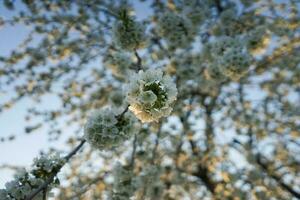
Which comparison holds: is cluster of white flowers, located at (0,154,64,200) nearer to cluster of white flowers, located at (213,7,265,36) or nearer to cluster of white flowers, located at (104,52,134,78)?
cluster of white flowers, located at (104,52,134,78)

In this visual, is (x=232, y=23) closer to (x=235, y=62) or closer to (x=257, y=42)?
(x=257, y=42)

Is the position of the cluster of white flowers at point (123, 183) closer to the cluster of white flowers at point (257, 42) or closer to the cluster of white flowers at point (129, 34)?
the cluster of white flowers at point (129, 34)

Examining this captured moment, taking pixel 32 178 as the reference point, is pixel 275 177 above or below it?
above

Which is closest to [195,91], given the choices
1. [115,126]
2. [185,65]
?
[185,65]

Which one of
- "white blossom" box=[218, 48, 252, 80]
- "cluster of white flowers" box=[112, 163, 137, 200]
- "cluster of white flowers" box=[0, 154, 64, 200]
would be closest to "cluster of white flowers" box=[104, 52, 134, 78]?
"cluster of white flowers" box=[112, 163, 137, 200]

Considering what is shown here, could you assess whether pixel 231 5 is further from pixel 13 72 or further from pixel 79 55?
pixel 13 72

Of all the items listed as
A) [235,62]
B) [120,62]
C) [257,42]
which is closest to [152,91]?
[235,62]
